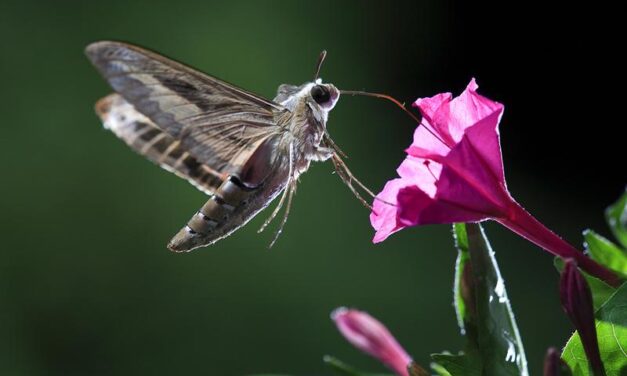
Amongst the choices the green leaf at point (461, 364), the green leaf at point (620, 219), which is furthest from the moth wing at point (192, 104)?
the green leaf at point (461, 364)

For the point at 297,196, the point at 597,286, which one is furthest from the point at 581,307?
the point at 297,196

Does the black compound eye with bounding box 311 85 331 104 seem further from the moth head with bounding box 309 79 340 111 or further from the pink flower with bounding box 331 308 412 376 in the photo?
the pink flower with bounding box 331 308 412 376

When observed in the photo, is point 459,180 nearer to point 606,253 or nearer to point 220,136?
point 606,253

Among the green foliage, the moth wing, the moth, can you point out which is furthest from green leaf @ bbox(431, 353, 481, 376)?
the moth wing

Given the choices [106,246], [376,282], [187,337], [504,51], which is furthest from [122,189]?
[504,51]

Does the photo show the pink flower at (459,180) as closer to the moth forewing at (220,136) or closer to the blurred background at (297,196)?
the moth forewing at (220,136)

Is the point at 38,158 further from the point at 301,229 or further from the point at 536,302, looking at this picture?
the point at 536,302
